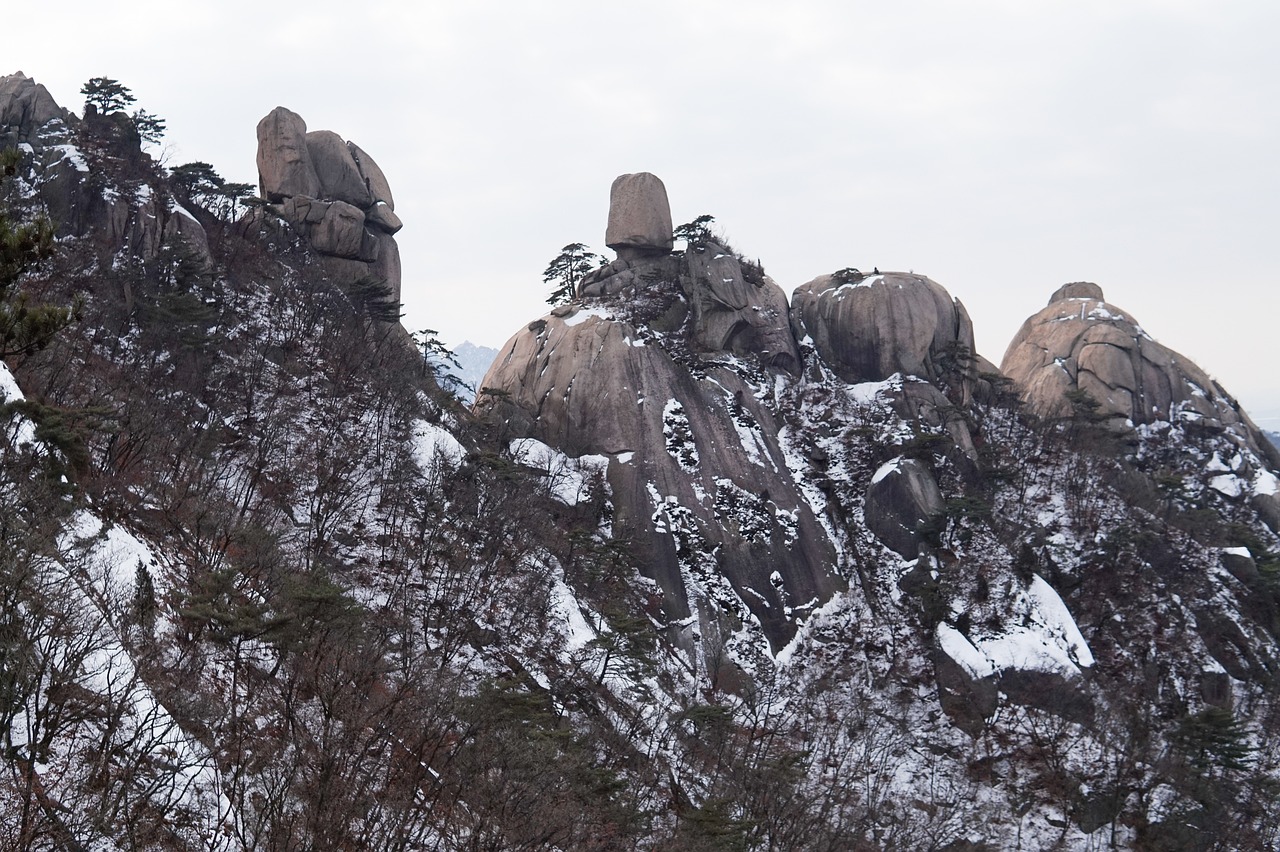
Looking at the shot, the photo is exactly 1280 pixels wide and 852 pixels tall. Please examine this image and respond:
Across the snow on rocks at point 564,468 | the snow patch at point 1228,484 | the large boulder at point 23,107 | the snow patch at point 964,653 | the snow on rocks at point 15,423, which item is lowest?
the snow patch at point 964,653

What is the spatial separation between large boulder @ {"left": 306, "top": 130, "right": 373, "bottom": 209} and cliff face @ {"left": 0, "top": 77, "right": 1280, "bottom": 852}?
0.36 meters

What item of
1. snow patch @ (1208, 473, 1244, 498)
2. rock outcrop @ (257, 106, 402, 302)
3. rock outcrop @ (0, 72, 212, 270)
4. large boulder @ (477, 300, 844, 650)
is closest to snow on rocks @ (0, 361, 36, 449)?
rock outcrop @ (0, 72, 212, 270)

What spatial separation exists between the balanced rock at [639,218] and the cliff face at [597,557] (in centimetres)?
28

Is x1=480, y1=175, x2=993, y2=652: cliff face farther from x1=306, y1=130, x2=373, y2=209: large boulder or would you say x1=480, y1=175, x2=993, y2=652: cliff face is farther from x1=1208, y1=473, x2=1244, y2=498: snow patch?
x1=1208, y1=473, x2=1244, y2=498: snow patch

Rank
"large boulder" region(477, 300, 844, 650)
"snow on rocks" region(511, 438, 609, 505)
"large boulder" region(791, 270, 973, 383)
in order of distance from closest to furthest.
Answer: "large boulder" region(477, 300, 844, 650) < "snow on rocks" region(511, 438, 609, 505) < "large boulder" region(791, 270, 973, 383)

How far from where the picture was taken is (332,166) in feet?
179

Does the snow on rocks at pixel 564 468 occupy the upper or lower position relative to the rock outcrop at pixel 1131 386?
lower

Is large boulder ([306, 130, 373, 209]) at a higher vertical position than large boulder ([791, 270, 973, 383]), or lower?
higher

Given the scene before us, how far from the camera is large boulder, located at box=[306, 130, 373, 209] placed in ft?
178

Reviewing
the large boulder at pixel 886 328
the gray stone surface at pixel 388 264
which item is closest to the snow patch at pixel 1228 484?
the large boulder at pixel 886 328

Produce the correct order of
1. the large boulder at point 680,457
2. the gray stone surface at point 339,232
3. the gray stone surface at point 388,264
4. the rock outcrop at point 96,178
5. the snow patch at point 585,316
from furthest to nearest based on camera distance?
the gray stone surface at point 388,264 → the gray stone surface at point 339,232 → the snow patch at point 585,316 → the large boulder at point 680,457 → the rock outcrop at point 96,178

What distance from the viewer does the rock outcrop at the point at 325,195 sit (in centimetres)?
5259

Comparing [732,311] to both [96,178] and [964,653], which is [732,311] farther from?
[96,178]

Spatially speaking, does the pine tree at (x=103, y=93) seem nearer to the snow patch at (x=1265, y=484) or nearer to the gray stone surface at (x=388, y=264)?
A: the gray stone surface at (x=388, y=264)
